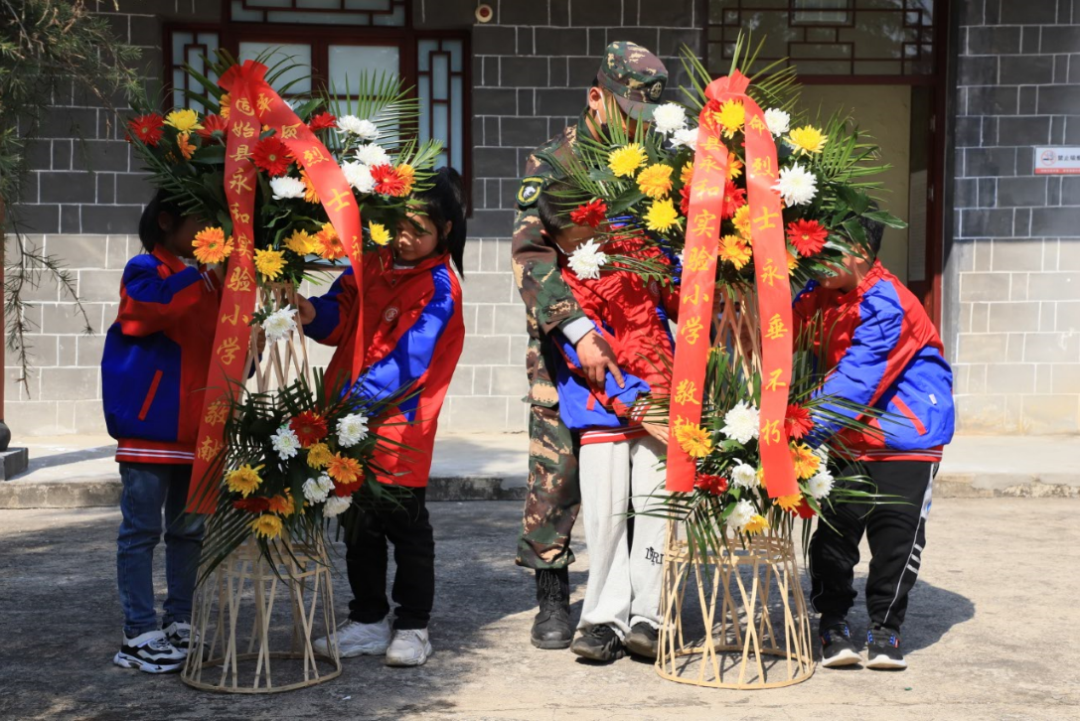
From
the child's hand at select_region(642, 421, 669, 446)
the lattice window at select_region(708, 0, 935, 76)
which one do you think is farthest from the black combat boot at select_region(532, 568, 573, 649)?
the lattice window at select_region(708, 0, 935, 76)

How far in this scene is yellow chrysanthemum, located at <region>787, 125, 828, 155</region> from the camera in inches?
155

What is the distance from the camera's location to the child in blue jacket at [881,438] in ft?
14.0

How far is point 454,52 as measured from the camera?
9.51 meters

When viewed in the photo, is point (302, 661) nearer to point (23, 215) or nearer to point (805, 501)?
point (805, 501)

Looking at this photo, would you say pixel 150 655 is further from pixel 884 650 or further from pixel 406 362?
pixel 884 650

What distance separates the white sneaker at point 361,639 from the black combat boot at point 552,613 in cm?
51

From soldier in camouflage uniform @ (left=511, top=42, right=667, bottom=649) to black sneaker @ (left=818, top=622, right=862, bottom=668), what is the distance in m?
0.84

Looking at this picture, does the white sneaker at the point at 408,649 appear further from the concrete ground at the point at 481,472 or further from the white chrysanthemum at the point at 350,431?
the concrete ground at the point at 481,472

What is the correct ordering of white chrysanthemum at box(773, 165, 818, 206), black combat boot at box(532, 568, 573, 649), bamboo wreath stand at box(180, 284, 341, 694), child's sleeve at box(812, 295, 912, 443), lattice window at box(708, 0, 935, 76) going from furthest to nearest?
1. lattice window at box(708, 0, 935, 76)
2. black combat boot at box(532, 568, 573, 649)
3. child's sleeve at box(812, 295, 912, 443)
4. bamboo wreath stand at box(180, 284, 341, 694)
5. white chrysanthemum at box(773, 165, 818, 206)

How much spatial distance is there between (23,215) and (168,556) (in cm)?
528

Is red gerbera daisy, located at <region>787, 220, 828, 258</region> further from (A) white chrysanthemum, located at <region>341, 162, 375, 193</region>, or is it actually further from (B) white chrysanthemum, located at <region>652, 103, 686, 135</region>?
(A) white chrysanthemum, located at <region>341, 162, 375, 193</region>

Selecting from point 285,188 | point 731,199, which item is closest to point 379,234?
point 285,188

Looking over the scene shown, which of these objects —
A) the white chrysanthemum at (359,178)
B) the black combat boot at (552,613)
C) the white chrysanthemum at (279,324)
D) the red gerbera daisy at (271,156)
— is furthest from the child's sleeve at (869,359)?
the red gerbera daisy at (271,156)

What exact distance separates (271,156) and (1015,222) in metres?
7.02
